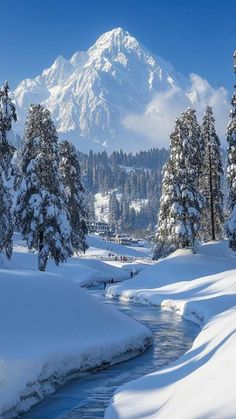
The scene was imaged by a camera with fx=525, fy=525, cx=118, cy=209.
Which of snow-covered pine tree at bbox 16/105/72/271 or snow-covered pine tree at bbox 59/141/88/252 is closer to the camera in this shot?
snow-covered pine tree at bbox 16/105/72/271

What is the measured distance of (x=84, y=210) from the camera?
57562 millimetres

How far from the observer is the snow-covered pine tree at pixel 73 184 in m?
54.7

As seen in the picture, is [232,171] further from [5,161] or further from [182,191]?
[5,161]

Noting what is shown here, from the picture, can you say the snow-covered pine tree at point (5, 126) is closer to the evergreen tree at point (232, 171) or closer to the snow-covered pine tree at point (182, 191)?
the evergreen tree at point (232, 171)

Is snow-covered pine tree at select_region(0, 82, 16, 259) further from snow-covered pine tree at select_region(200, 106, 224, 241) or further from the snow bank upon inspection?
snow-covered pine tree at select_region(200, 106, 224, 241)

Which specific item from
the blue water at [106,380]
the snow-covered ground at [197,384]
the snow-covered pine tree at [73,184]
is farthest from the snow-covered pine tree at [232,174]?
the snow-covered pine tree at [73,184]

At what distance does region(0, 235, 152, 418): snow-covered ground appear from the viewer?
1210cm

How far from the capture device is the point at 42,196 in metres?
35.0

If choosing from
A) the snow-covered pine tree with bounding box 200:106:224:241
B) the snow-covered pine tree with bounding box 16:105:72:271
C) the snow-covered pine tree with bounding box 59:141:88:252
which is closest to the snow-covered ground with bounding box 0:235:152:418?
the snow-covered pine tree with bounding box 16:105:72:271

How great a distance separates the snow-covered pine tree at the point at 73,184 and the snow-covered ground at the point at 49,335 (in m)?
36.4

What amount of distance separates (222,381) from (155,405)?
1.90 m

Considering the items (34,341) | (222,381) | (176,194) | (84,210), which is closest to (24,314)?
(34,341)

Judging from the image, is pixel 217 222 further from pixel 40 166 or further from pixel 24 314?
pixel 24 314

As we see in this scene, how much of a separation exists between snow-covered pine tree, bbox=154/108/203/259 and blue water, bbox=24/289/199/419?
2041cm
